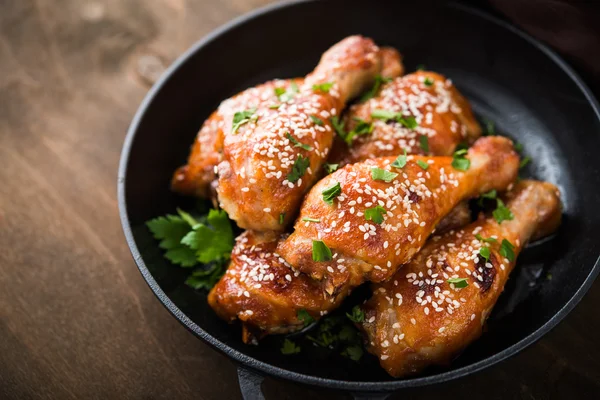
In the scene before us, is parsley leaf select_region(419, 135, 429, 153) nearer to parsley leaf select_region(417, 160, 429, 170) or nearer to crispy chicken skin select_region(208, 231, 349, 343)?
parsley leaf select_region(417, 160, 429, 170)

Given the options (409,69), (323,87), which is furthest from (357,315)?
(409,69)

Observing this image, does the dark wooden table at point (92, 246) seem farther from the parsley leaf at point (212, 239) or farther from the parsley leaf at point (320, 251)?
the parsley leaf at point (320, 251)

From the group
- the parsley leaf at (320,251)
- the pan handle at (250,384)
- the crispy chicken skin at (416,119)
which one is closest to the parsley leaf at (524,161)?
the crispy chicken skin at (416,119)

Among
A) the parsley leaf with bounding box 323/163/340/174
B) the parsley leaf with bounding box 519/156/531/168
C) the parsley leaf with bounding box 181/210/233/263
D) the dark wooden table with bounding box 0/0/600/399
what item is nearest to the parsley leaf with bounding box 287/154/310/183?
the parsley leaf with bounding box 323/163/340/174

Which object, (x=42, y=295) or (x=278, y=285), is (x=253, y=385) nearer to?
(x=278, y=285)

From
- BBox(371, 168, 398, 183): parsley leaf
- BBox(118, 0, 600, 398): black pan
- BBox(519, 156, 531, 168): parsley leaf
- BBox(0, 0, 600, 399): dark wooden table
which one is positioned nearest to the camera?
BBox(371, 168, 398, 183): parsley leaf

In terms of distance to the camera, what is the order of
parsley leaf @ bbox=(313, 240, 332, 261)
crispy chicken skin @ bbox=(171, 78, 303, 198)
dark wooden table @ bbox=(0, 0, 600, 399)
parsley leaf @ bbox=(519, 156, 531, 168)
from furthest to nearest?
parsley leaf @ bbox=(519, 156, 531, 168) → crispy chicken skin @ bbox=(171, 78, 303, 198) → dark wooden table @ bbox=(0, 0, 600, 399) → parsley leaf @ bbox=(313, 240, 332, 261)

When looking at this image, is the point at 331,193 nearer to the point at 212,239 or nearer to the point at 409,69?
the point at 212,239

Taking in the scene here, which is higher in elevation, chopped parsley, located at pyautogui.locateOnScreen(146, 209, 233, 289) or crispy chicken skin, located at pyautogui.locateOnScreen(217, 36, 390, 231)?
crispy chicken skin, located at pyautogui.locateOnScreen(217, 36, 390, 231)
